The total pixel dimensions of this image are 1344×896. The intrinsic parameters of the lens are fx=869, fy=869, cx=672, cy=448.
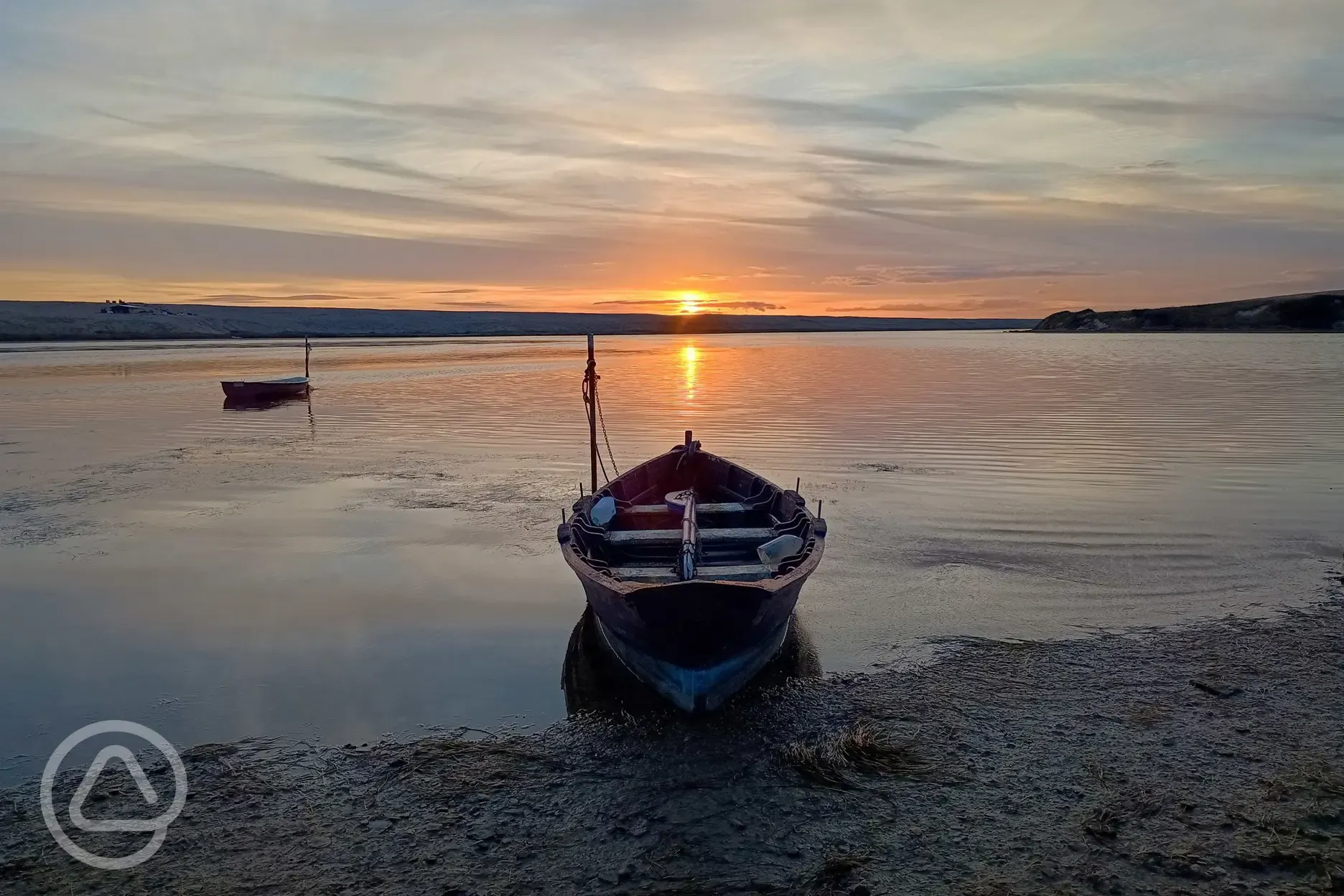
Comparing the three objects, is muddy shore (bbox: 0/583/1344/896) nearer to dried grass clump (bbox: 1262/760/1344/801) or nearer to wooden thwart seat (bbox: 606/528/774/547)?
dried grass clump (bbox: 1262/760/1344/801)

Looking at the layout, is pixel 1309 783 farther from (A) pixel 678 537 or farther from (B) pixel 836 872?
(A) pixel 678 537

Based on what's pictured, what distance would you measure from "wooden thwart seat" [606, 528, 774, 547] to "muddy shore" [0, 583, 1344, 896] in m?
2.45

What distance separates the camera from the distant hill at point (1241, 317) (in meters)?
105

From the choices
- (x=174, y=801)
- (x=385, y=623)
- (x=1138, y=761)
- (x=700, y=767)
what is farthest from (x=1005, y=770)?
(x=385, y=623)

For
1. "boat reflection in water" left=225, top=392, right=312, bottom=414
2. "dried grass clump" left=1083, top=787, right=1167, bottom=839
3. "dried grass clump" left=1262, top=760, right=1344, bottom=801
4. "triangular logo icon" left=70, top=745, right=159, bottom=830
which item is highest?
"boat reflection in water" left=225, top=392, right=312, bottom=414

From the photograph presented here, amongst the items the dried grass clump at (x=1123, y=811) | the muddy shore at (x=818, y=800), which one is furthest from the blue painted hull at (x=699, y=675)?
the dried grass clump at (x=1123, y=811)

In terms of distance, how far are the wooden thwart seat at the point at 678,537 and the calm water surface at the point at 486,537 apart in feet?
3.53

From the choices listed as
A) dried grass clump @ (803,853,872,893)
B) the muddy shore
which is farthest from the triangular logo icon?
dried grass clump @ (803,853,872,893)

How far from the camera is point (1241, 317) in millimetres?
115875

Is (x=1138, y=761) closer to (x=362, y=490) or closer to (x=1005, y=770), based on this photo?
(x=1005, y=770)

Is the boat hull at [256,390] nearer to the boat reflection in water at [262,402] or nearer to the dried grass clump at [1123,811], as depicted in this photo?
the boat reflection in water at [262,402]

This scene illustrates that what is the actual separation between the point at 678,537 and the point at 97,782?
586 centimetres

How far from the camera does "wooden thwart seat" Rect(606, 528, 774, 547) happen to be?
10016 mm

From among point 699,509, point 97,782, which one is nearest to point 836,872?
point 97,782
